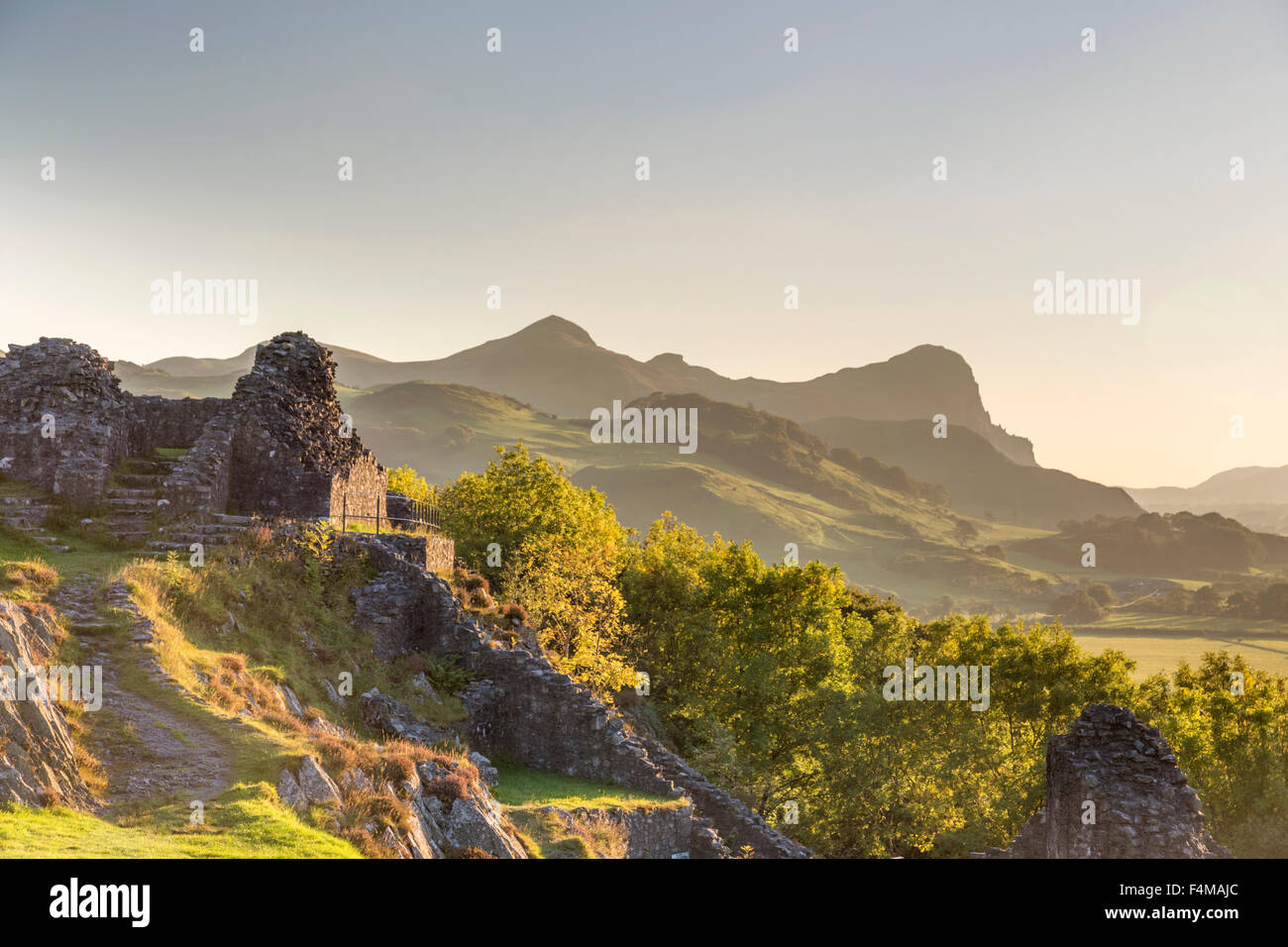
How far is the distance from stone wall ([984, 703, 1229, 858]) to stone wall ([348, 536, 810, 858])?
828 cm

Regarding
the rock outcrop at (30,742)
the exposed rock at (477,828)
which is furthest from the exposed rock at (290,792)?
the exposed rock at (477,828)

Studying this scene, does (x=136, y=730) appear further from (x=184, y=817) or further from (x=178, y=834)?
(x=178, y=834)

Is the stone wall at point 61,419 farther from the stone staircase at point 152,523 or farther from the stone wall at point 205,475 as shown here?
the stone wall at point 205,475

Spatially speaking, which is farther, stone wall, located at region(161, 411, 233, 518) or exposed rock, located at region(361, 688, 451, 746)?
stone wall, located at region(161, 411, 233, 518)

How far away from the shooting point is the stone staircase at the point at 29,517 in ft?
79.2

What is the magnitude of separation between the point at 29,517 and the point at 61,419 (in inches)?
190

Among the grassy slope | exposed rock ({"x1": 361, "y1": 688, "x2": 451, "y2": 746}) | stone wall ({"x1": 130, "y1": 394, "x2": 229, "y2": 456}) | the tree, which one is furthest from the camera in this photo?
the tree

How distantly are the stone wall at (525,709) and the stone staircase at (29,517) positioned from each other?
7.97 metres

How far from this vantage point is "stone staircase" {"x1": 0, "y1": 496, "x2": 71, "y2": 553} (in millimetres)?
24125

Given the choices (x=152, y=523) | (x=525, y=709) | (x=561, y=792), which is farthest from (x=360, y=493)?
(x=561, y=792)

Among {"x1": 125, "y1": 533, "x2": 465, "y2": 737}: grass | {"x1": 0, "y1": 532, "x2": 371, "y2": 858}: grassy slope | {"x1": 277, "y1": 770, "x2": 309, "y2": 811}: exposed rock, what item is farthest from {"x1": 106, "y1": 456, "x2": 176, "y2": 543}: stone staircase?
{"x1": 277, "y1": 770, "x2": 309, "y2": 811}: exposed rock

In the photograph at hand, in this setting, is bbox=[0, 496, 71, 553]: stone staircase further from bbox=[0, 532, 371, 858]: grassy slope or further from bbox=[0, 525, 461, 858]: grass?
bbox=[0, 532, 371, 858]: grassy slope
